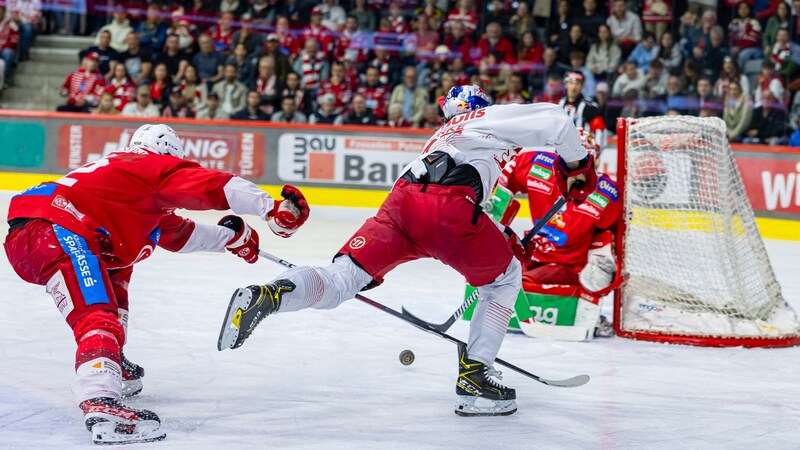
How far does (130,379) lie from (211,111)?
624 centimetres

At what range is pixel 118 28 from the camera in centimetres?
1055

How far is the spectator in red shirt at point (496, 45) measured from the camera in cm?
988

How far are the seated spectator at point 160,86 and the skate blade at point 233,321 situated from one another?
7.08 meters

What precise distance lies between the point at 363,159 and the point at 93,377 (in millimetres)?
6376

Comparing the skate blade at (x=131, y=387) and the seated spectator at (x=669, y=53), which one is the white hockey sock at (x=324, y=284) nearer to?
the skate blade at (x=131, y=387)

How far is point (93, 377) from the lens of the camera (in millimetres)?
2984

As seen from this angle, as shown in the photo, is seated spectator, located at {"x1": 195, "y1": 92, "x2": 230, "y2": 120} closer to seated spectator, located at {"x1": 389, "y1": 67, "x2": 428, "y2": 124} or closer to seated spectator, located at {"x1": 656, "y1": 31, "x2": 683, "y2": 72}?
seated spectator, located at {"x1": 389, "y1": 67, "x2": 428, "y2": 124}

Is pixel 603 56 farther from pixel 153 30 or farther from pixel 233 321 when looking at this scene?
pixel 233 321

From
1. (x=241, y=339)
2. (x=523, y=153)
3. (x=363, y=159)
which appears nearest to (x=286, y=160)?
(x=363, y=159)

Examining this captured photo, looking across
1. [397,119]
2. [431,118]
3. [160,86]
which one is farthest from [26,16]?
[431,118]

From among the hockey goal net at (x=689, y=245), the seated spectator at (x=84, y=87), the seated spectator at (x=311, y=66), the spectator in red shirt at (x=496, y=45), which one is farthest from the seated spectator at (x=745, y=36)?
the seated spectator at (x=84, y=87)

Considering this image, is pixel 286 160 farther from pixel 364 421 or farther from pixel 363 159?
pixel 364 421

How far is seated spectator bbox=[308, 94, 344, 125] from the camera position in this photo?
9.57 m

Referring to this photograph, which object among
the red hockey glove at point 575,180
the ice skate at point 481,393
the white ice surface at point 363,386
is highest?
the red hockey glove at point 575,180
